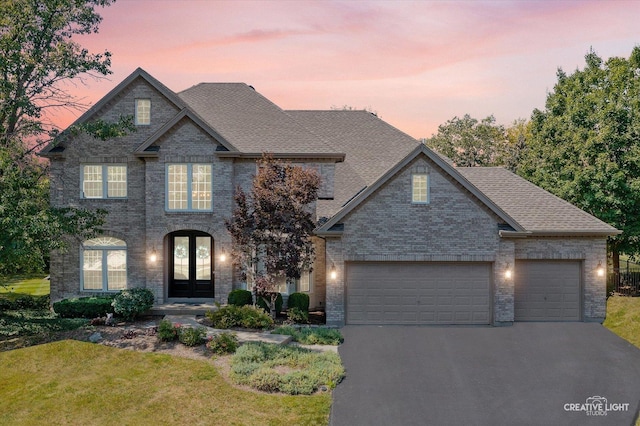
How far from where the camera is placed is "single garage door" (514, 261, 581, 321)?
18.0 m

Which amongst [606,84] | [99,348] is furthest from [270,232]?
[606,84]

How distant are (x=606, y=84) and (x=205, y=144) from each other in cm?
2404

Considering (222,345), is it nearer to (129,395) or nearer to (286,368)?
(286,368)

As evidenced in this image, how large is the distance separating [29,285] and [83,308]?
51.1 ft

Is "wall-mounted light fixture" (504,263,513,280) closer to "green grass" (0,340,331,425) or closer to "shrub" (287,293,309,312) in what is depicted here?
"shrub" (287,293,309,312)

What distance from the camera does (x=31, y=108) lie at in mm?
16594

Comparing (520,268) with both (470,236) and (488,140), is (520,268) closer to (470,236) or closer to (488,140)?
(470,236)

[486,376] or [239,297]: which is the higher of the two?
[239,297]

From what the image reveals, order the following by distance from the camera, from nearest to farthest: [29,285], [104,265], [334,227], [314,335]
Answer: [314,335], [334,227], [104,265], [29,285]

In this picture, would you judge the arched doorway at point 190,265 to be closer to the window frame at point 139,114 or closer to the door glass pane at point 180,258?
the door glass pane at point 180,258

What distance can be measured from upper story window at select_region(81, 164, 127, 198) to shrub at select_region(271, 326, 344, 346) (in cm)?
997

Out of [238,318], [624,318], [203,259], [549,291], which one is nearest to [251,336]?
[238,318]

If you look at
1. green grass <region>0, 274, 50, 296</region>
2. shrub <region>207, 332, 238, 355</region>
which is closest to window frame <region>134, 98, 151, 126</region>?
shrub <region>207, 332, 238, 355</region>

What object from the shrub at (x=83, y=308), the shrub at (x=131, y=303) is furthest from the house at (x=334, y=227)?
the shrub at (x=83, y=308)
